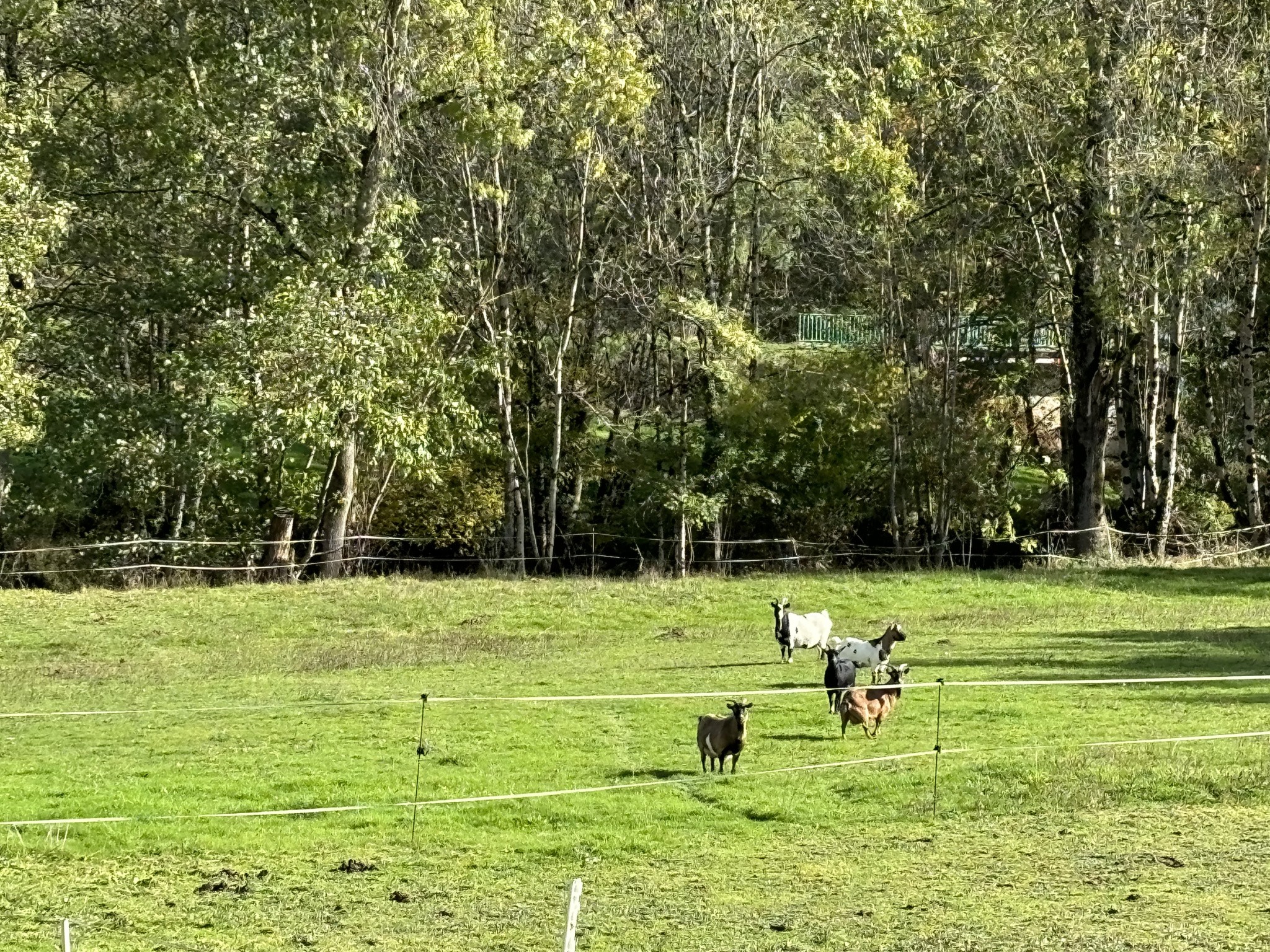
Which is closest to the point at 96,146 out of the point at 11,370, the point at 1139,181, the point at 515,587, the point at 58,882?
the point at 11,370

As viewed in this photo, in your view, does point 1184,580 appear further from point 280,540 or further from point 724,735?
point 724,735

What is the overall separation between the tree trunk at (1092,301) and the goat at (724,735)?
2835cm

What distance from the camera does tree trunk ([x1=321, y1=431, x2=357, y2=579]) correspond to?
138 ft

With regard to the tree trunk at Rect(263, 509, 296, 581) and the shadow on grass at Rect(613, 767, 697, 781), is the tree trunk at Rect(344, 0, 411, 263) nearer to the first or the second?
the tree trunk at Rect(263, 509, 296, 581)

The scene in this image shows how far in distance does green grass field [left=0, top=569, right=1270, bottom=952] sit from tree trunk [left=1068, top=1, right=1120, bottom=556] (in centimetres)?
1475

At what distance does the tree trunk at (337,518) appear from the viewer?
42.1m

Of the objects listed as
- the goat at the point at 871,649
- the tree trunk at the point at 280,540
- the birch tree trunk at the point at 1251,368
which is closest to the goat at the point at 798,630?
the goat at the point at 871,649

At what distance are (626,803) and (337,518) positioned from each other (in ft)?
86.3

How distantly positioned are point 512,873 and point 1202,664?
15.7 metres

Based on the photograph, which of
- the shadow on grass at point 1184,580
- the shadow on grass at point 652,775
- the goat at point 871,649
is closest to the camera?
the shadow on grass at point 652,775

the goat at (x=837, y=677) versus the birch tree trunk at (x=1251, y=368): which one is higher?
the birch tree trunk at (x=1251, y=368)

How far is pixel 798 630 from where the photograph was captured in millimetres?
28219

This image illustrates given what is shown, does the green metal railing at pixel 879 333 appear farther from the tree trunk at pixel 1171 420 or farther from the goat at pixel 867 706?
the goat at pixel 867 706

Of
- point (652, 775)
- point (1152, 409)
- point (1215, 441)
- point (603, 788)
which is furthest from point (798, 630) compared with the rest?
point (1215, 441)
